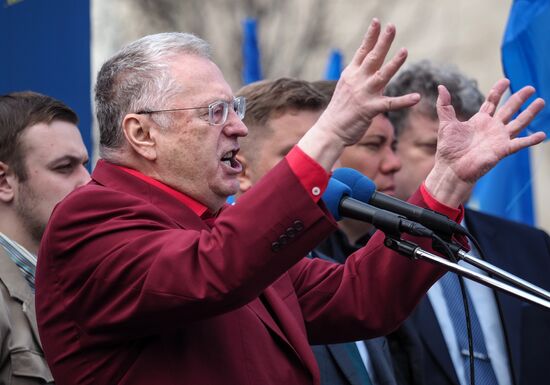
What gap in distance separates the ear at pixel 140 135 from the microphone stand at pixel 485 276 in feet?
2.67

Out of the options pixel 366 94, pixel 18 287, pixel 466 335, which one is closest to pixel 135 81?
pixel 366 94

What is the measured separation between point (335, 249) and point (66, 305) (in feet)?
6.88

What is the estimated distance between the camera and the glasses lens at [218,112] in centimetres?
333

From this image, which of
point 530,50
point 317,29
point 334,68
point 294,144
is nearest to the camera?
point 294,144

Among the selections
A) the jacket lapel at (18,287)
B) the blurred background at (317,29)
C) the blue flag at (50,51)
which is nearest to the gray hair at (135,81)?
the jacket lapel at (18,287)

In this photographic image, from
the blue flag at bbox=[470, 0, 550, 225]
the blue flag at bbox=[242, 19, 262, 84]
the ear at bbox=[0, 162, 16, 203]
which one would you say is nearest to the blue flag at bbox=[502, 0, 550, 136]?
the blue flag at bbox=[470, 0, 550, 225]

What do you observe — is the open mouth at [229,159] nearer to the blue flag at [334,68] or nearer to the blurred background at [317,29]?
the blue flag at [334,68]

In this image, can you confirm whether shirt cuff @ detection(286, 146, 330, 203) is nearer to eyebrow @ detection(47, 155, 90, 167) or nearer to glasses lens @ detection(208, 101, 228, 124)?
glasses lens @ detection(208, 101, 228, 124)

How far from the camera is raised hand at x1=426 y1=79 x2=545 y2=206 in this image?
3.37 meters

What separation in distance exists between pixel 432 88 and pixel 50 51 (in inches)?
79.8

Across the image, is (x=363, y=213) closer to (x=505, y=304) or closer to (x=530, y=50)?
(x=505, y=304)

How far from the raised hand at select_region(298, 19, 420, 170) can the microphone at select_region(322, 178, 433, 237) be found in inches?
5.9

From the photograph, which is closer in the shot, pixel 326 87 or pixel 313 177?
pixel 313 177

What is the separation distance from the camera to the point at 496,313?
4.96 m
